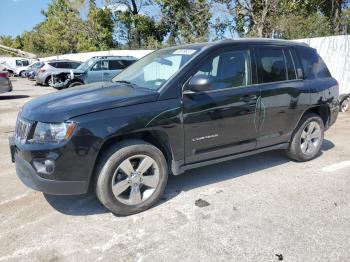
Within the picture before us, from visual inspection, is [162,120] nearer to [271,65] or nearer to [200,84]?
[200,84]

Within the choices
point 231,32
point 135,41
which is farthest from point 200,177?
point 135,41

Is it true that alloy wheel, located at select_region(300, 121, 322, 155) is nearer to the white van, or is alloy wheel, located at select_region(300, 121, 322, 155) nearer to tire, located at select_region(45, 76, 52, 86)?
tire, located at select_region(45, 76, 52, 86)

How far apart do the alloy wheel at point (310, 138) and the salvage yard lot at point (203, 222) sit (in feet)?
1.45

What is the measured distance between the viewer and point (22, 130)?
3.68 m

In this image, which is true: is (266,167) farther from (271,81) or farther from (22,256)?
(22,256)

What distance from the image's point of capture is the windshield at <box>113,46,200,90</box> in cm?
409

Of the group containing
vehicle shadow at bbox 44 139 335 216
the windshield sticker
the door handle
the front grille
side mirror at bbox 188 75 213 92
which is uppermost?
the windshield sticker

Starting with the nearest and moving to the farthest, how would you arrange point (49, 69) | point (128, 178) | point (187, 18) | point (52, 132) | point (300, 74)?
point (52, 132)
point (128, 178)
point (300, 74)
point (49, 69)
point (187, 18)

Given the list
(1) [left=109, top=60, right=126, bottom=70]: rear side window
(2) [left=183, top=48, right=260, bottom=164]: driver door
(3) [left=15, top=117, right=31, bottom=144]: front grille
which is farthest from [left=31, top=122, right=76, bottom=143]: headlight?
(1) [left=109, top=60, right=126, bottom=70]: rear side window

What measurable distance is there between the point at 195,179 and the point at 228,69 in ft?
5.05

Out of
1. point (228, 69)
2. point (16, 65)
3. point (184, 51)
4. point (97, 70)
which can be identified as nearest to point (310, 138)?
point (228, 69)

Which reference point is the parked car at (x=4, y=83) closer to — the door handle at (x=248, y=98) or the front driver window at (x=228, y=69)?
the front driver window at (x=228, y=69)

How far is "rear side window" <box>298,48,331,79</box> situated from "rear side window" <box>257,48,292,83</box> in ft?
1.43

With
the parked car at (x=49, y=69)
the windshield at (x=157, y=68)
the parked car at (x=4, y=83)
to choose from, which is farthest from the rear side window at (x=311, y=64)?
the parked car at (x=49, y=69)
